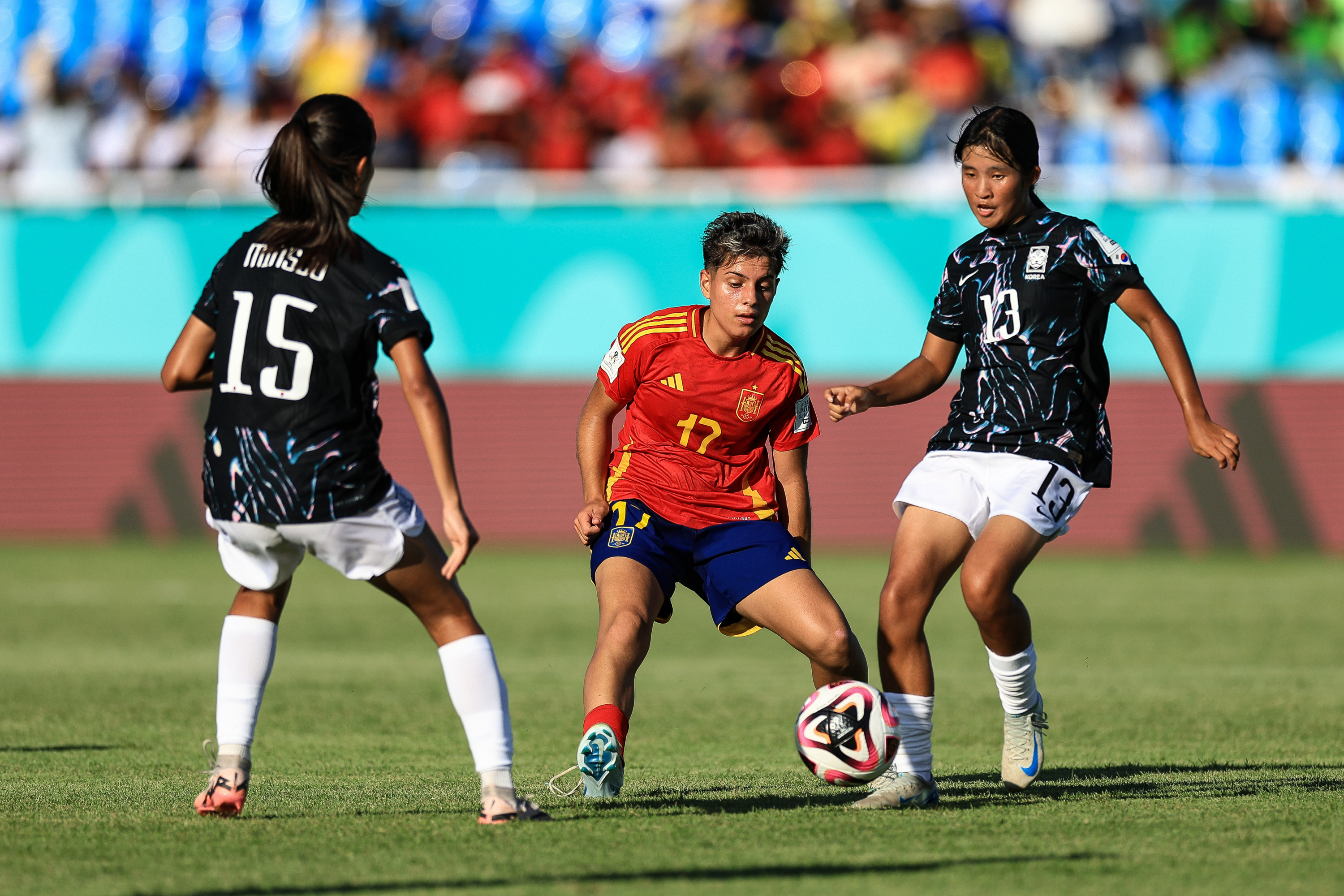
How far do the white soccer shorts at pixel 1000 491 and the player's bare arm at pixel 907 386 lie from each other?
0.27m

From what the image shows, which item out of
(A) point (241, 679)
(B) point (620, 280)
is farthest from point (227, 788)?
(B) point (620, 280)

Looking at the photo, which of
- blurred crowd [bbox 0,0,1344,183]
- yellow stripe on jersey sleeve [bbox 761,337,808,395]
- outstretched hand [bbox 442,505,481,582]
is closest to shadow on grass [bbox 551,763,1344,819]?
outstretched hand [bbox 442,505,481,582]

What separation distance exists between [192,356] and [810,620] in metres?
2.03

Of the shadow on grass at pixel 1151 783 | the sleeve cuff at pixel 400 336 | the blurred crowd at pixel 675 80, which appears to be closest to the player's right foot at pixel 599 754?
the shadow on grass at pixel 1151 783

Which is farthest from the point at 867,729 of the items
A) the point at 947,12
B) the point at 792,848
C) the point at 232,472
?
the point at 947,12

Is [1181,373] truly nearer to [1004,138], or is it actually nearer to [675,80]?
[1004,138]

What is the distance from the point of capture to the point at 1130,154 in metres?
16.3

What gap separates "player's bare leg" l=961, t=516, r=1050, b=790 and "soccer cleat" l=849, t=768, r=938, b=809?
464mm

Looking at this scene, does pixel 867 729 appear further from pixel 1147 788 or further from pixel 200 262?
pixel 200 262

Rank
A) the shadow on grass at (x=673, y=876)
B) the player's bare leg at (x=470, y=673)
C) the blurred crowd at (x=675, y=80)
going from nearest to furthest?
the shadow on grass at (x=673, y=876) → the player's bare leg at (x=470, y=673) → the blurred crowd at (x=675, y=80)

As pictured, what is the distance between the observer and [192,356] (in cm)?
477

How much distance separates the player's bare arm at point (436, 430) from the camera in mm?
4488

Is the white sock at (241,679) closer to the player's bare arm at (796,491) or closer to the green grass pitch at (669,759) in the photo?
the green grass pitch at (669,759)

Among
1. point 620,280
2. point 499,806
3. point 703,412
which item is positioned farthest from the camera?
point 620,280
